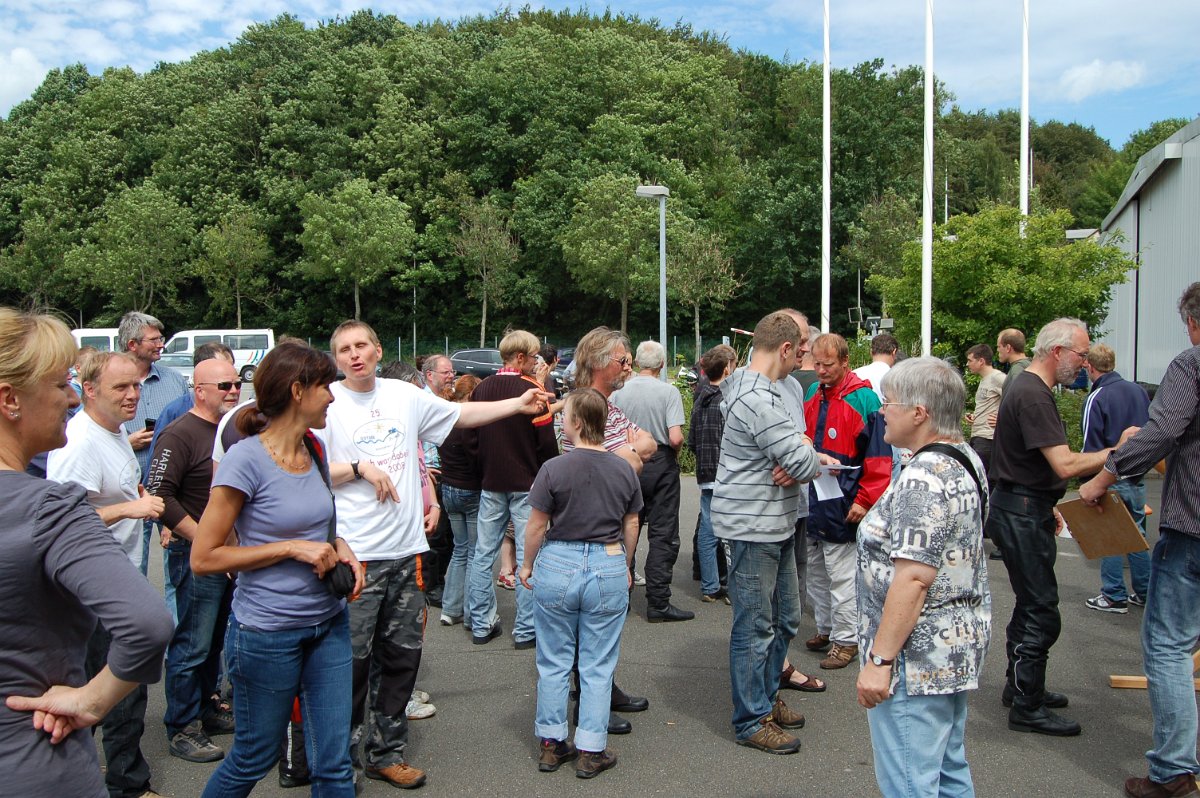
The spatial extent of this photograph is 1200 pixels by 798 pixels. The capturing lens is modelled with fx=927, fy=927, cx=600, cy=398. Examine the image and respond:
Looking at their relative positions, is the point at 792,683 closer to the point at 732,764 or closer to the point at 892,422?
the point at 732,764

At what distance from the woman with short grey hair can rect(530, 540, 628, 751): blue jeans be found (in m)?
1.52

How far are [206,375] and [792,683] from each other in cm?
364

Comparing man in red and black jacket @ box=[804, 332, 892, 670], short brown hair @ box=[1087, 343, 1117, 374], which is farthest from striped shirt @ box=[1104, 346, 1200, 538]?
short brown hair @ box=[1087, 343, 1117, 374]

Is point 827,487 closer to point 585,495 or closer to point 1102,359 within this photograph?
point 585,495

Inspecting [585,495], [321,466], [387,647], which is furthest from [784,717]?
[321,466]

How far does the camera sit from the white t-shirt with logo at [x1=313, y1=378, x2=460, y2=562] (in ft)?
13.3

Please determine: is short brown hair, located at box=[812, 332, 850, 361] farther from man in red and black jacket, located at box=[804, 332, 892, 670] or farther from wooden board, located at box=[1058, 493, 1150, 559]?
wooden board, located at box=[1058, 493, 1150, 559]

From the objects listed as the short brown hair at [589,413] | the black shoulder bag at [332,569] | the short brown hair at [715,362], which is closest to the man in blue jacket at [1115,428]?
the short brown hair at [715,362]

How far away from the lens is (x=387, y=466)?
412 cm

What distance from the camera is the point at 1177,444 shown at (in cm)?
394

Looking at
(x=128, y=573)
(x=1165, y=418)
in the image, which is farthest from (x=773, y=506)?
(x=128, y=573)

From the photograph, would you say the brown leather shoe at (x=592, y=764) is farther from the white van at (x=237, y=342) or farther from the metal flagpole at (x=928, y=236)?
the white van at (x=237, y=342)

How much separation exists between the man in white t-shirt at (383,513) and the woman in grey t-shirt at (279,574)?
767 mm

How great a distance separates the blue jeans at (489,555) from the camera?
6312 mm
